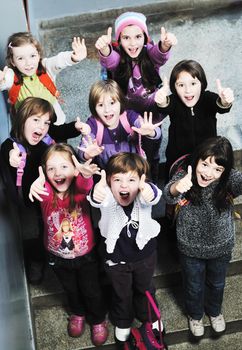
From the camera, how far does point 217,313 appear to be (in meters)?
4.07

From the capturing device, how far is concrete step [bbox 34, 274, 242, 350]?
4109 millimetres

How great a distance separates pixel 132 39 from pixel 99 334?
6.58ft

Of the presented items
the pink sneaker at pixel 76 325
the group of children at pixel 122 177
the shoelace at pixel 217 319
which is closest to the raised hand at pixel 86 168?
the group of children at pixel 122 177

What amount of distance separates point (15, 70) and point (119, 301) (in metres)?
1.66

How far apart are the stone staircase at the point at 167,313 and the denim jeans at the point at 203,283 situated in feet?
0.59

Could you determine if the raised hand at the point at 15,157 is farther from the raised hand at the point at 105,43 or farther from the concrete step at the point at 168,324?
the concrete step at the point at 168,324

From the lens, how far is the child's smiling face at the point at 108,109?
12.0ft

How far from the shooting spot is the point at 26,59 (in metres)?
3.92

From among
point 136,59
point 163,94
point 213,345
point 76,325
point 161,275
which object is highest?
point 136,59

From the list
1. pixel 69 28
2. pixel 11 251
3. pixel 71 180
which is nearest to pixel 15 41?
pixel 71 180

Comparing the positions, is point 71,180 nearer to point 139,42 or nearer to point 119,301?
point 119,301

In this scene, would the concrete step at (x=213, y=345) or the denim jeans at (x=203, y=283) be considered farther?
the concrete step at (x=213, y=345)

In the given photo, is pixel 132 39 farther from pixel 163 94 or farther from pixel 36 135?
pixel 36 135

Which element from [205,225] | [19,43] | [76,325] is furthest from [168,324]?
[19,43]
